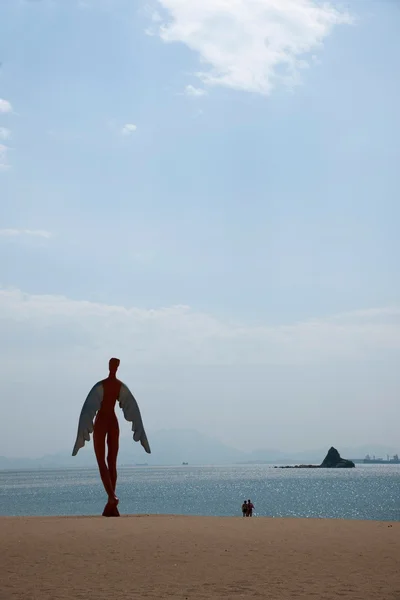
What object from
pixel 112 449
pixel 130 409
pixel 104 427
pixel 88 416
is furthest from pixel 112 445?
pixel 130 409

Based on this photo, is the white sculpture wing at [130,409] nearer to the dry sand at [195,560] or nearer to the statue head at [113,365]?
the statue head at [113,365]

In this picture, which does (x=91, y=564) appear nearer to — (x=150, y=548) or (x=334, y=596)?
(x=150, y=548)

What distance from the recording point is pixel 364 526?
17.5 m

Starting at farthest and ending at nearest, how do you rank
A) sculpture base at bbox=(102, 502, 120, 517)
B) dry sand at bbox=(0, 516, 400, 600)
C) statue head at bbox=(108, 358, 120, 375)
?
statue head at bbox=(108, 358, 120, 375) < sculpture base at bbox=(102, 502, 120, 517) < dry sand at bbox=(0, 516, 400, 600)

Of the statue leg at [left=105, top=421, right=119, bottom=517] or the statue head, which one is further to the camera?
the statue head

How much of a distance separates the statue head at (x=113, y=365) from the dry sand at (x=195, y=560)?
4031 millimetres

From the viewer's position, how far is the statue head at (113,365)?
20.0m

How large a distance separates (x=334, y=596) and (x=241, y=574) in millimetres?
1856

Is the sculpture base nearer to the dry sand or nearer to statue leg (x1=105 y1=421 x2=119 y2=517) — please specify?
statue leg (x1=105 y1=421 x2=119 y2=517)

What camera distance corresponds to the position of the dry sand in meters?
10.4

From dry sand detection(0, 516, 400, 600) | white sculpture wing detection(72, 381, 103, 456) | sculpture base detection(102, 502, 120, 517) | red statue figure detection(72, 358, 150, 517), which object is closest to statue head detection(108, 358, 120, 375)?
red statue figure detection(72, 358, 150, 517)

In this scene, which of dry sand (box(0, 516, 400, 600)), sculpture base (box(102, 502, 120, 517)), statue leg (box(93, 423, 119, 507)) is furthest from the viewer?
sculpture base (box(102, 502, 120, 517))

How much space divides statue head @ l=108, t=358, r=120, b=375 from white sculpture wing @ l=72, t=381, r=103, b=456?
683mm

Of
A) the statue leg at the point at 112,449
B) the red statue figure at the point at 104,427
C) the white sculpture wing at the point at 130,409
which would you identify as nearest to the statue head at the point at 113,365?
the red statue figure at the point at 104,427
